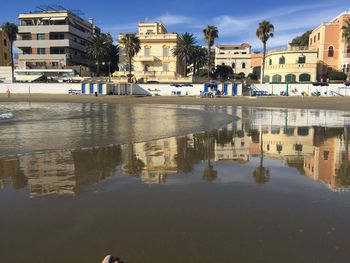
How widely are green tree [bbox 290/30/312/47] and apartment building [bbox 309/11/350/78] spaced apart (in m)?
21.5

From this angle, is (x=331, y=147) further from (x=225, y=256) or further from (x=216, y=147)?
(x=225, y=256)

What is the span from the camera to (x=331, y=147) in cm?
1232

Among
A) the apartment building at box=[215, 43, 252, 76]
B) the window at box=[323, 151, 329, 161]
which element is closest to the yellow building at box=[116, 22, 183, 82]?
the apartment building at box=[215, 43, 252, 76]

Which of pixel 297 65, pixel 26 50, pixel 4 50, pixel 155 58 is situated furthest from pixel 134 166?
pixel 4 50

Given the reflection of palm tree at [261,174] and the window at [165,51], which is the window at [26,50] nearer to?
the window at [165,51]

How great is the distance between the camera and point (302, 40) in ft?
314

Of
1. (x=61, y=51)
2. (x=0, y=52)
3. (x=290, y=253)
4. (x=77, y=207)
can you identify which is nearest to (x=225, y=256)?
(x=290, y=253)

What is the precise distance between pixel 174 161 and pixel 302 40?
9591 centimetres

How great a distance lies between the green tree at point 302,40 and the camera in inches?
3653

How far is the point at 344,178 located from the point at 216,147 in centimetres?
498

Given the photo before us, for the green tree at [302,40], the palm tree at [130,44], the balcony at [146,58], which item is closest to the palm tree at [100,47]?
the balcony at [146,58]

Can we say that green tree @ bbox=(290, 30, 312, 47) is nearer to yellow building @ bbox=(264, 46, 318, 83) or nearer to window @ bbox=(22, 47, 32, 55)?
yellow building @ bbox=(264, 46, 318, 83)

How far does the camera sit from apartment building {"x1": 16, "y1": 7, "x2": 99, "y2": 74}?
3268 inches

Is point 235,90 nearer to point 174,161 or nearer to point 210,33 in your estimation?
point 210,33
